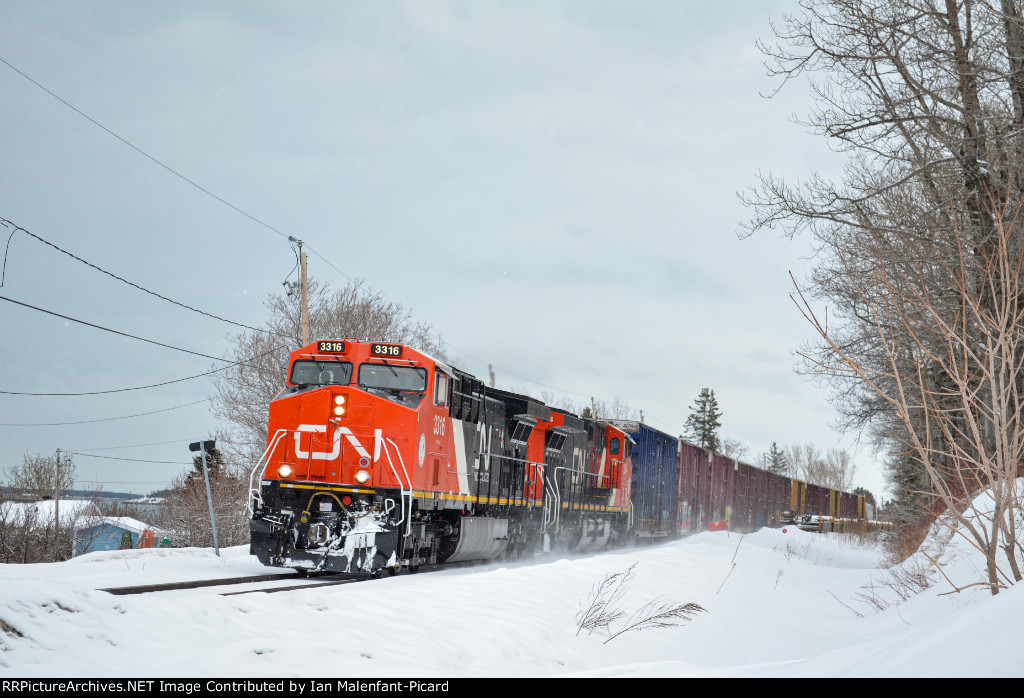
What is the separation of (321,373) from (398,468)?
210 cm

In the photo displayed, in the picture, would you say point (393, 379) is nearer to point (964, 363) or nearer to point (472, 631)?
point (472, 631)

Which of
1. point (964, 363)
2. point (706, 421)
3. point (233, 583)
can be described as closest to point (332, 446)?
point (233, 583)

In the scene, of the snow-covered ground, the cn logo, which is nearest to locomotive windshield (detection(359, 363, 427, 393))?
the cn logo

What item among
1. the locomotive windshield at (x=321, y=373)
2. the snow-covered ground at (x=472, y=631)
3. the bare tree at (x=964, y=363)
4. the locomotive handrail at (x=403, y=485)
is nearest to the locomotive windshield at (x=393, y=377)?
the locomotive windshield at (x=321, y=373)

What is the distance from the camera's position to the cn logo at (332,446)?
12.5 meters

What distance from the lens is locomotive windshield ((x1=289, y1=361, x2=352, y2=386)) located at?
42.7 ft

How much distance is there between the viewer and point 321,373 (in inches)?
518

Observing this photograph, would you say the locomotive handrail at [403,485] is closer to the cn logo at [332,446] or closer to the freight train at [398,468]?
the freight train at [398,468]

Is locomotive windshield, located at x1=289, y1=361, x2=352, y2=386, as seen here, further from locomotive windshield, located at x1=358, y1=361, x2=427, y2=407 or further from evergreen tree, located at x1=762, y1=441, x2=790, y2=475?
evergreen tree, located at x1=762, y1=441, x2=790, y2=475

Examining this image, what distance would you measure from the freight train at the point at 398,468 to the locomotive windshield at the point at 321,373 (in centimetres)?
2

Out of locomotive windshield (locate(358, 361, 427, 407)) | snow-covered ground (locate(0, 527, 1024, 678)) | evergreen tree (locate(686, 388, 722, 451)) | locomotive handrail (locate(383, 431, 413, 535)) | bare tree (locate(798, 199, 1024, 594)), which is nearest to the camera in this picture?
snow-covered ground (locate(0, 527, 1024, 678))

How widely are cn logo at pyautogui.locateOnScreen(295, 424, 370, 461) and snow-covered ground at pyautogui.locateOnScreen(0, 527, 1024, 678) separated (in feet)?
6.61

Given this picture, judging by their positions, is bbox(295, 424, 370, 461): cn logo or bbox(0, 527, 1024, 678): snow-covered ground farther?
bbox(295, 424, 370, 461): cn logo

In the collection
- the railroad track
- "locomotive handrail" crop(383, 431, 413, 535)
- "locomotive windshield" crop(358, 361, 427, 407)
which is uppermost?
"locomotive windshield" crop(358, 361, 427, 407)
